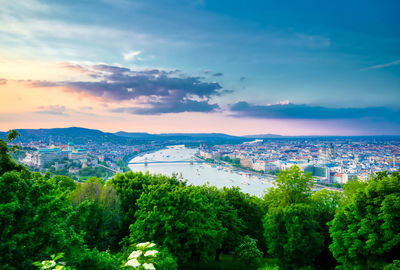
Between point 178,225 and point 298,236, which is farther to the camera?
point 298,236

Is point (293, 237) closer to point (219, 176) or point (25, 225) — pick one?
point (25, 225)

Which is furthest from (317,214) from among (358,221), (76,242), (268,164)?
(268,164)

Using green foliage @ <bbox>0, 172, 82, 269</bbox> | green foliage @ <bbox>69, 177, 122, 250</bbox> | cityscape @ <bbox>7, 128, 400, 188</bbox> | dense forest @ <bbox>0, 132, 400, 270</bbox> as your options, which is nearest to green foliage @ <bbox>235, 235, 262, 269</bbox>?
dense forest @ <bbox>0, 132, 400, 270</bbox>

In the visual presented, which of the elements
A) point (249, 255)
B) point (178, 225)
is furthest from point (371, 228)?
point (178, 225)

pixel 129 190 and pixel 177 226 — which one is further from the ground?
pixel 129 190

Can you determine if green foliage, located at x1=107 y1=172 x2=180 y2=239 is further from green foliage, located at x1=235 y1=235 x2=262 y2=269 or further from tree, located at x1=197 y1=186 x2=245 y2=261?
green foliage, located at x1=235 y1=235 x2=262 y2=269

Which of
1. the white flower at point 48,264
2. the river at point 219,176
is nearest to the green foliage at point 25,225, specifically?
the white flower at point 48,264
